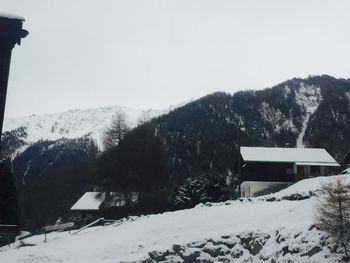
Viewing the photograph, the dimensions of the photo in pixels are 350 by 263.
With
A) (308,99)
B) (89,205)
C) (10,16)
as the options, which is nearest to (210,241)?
(10,16)

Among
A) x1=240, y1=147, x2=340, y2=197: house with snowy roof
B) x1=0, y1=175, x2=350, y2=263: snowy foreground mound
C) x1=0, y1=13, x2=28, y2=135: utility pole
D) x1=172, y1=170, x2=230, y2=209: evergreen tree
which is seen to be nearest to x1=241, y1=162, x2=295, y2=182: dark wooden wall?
x1=240, y1=147, x2=340, y2=197: house with snowy roof

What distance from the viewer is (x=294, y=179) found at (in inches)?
2443

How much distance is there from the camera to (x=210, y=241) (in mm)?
28734

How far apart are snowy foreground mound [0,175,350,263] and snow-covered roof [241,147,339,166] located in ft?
90.6

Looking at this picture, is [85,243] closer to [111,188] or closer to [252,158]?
[111,188]

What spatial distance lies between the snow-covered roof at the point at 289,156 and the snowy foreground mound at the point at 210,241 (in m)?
27.6

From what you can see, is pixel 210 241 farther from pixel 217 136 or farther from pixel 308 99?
pixel 308 99

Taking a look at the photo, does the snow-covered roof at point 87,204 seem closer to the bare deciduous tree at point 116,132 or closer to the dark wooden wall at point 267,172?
the bare deciduous tree at point 116,132

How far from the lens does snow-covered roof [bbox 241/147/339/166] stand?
6216 centimetres

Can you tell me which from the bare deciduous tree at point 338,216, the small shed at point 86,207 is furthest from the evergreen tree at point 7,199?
the bare deciduous tree at point 338,216

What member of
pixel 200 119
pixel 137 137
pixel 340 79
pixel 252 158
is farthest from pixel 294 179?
pixel 340 79

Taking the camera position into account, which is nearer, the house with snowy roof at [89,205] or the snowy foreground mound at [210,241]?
the snowy foreground mound at [210,241]

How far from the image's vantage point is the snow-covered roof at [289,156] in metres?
62.2

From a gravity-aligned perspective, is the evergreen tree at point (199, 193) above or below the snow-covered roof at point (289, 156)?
below
